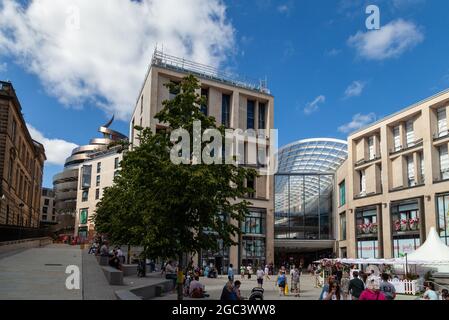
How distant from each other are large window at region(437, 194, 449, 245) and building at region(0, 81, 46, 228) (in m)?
38.7

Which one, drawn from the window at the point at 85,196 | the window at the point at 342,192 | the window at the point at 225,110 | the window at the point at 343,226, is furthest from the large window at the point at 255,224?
the window at the point at 85,196

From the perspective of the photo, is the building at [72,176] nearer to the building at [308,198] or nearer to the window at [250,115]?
the building at [308,198]

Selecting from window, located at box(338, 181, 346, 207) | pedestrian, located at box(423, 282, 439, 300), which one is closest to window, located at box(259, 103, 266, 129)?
window, located at box(338, 181, 346, 207)

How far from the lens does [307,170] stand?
245 ft

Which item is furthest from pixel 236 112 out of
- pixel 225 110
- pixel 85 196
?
pixel 85 196

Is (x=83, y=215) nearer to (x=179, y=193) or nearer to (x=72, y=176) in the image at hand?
(x=72, y=176)

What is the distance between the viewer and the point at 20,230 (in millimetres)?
42000

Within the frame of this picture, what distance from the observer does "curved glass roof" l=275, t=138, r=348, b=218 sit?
6931 centimetres

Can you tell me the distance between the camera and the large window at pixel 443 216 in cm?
4027

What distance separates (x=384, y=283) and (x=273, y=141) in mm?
41400

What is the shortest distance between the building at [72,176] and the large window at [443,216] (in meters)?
83.9
